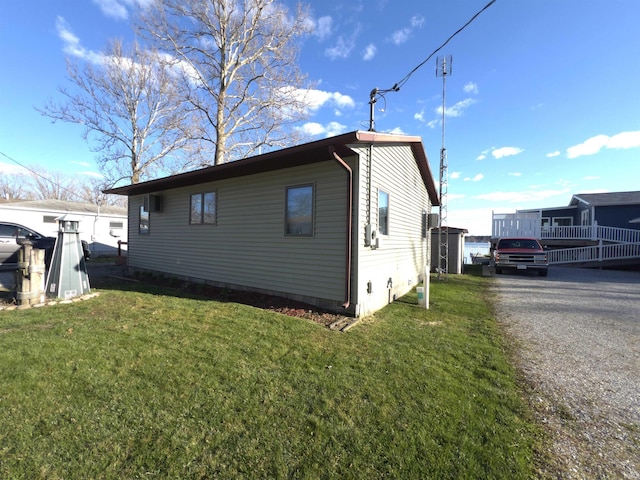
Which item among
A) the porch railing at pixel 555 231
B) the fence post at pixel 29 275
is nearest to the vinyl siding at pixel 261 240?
the fence post at pixel 29 275

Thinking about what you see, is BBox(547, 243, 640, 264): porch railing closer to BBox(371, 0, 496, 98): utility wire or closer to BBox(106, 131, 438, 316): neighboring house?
BBox(106, 131, 438, 316): neighboring house

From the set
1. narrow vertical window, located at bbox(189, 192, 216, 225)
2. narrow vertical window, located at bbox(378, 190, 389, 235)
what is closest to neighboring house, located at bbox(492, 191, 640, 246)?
narrow vertical window, located at bbox(378, 190, 389, 235)

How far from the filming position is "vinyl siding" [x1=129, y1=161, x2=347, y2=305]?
221 inches

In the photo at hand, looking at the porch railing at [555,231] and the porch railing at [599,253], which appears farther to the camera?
the porch railing at [555,231]

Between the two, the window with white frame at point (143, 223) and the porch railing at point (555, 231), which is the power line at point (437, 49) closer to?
the window with white frame at point (143, 223)

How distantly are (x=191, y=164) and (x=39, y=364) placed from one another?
1918cm

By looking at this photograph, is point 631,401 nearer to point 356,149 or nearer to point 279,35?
point 356,149

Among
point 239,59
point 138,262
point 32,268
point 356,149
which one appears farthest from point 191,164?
point 356,149

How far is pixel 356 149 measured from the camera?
5.29m

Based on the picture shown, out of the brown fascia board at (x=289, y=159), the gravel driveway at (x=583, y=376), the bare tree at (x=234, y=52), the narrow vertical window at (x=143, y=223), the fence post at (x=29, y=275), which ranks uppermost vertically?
the bare tree at (x=234, y=52)

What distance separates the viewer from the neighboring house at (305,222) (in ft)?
17.8

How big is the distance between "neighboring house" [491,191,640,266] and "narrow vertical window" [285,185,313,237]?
15956 millimetres

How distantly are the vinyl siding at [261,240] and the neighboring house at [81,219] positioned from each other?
1103cm

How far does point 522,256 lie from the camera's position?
12961 millimetres
